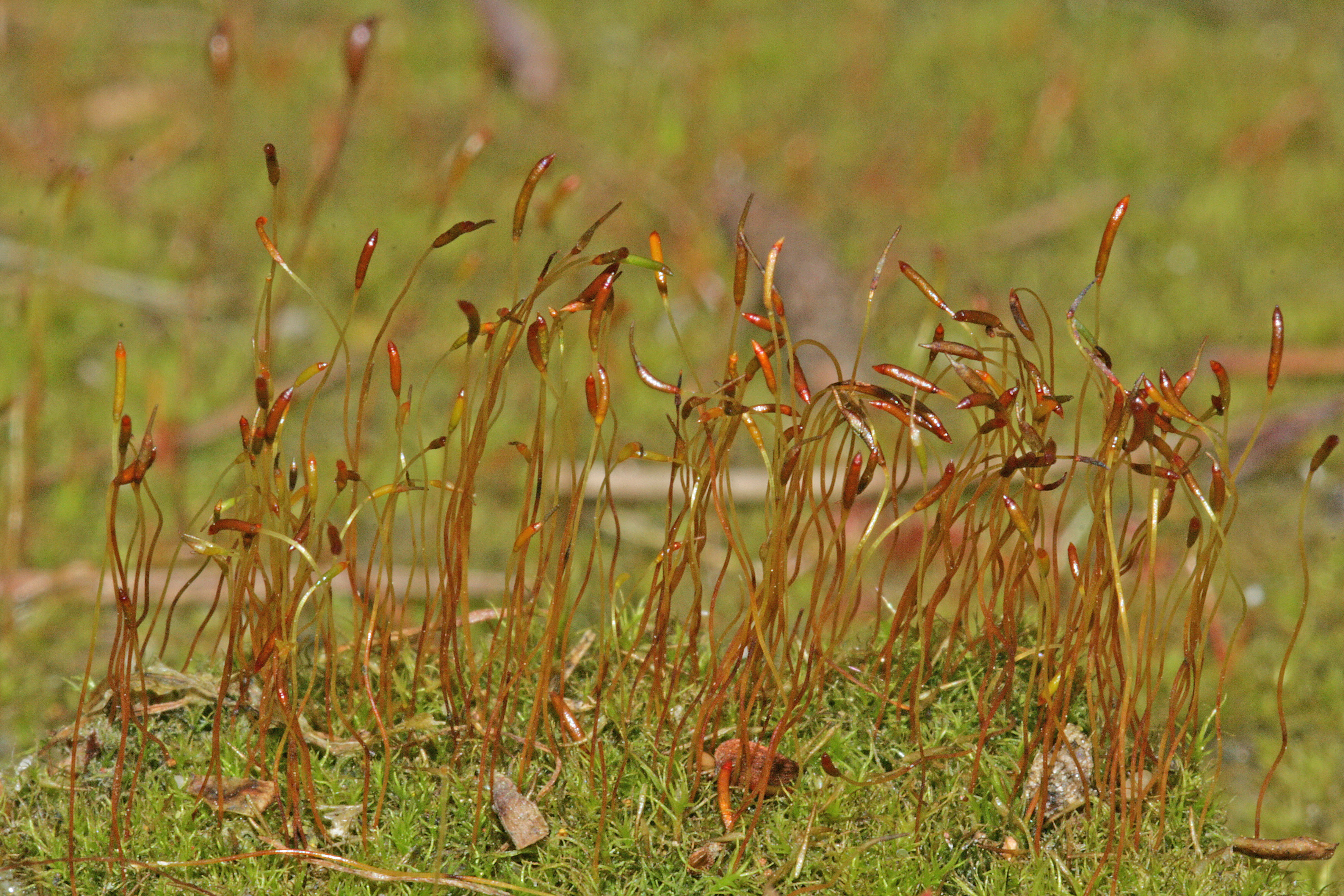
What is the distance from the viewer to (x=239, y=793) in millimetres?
1771

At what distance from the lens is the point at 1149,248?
3.85 m

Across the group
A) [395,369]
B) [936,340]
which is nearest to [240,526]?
[395,369]

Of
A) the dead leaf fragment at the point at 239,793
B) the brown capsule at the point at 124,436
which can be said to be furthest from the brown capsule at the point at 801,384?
the dead leaf fragment at the point at 239,793

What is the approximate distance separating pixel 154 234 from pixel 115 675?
243 cm

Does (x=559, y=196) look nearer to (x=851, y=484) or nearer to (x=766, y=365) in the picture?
(x=766, y=365)

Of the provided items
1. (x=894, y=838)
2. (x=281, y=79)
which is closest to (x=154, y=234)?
(x=281, y=79)

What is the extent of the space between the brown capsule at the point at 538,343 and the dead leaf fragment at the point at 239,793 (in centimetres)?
74

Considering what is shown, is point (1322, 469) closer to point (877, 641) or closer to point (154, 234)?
point (877, 641)

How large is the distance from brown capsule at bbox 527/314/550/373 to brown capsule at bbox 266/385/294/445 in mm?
310

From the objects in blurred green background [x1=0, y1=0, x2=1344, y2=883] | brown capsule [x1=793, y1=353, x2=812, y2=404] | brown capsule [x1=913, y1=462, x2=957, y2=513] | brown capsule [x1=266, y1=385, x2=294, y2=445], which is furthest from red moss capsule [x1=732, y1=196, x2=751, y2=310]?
blurred green background [x1=0, y1=0, x2=1344, y2=883]

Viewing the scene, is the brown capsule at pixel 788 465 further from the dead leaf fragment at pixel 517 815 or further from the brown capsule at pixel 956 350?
the dead leaf fragment at pixel 517 815

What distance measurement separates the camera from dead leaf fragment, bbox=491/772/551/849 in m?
1.73

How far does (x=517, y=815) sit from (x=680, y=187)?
2698 mm

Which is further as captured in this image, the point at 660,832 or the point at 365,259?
the point at 660,832
